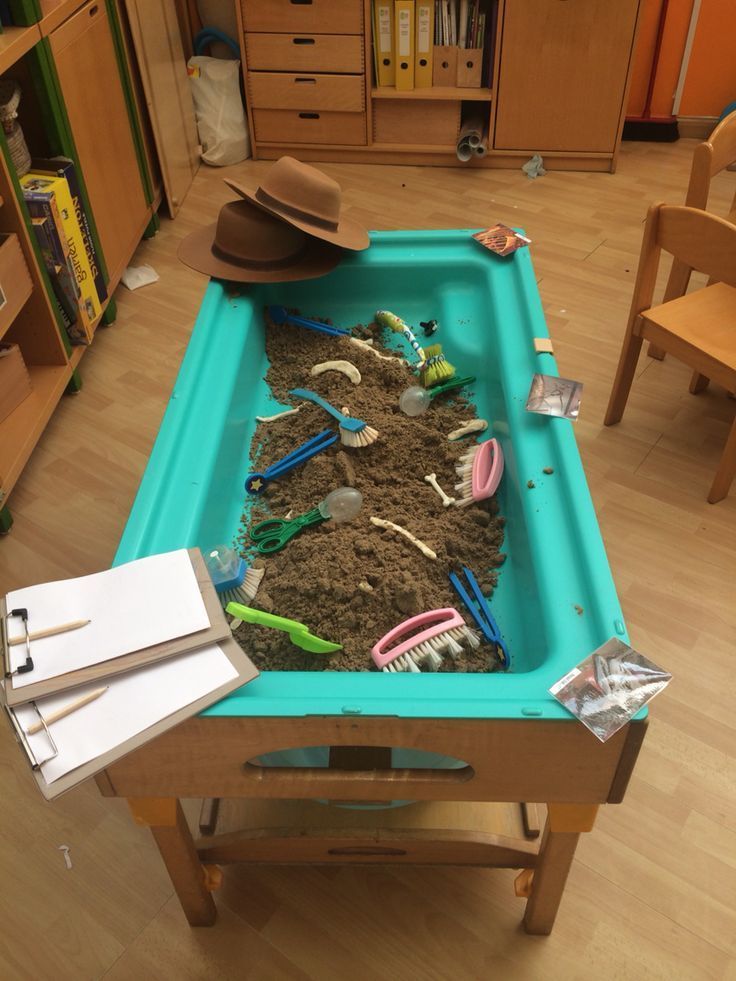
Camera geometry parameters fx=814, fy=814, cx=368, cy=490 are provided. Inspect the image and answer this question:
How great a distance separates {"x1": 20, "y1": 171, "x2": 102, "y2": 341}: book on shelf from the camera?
2074mm

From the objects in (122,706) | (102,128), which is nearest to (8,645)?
(122,706)

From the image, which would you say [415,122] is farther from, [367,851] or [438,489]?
[367,851]

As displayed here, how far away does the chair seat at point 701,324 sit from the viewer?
5.91 ft

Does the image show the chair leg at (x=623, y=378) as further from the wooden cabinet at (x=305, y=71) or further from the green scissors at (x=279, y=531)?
the wooden cabinet at (x=305, y=71)

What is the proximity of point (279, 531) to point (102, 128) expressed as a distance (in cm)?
181

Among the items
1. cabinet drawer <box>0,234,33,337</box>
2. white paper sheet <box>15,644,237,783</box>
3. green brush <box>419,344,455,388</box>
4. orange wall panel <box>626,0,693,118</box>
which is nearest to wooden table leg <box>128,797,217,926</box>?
white paper sheet <box>15,644,237,783</box>

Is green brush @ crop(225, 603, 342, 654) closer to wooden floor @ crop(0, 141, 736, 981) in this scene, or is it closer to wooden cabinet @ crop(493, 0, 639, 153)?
wooden floor @ crop(0, 141, 736, 981)

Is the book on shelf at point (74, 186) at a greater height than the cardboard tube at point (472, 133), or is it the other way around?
the book on shelf at point (74, 186)

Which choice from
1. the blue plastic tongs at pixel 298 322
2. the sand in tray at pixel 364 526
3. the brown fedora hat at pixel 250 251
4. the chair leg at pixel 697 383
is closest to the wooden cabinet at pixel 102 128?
the brown fedora hat at pixel 250 251

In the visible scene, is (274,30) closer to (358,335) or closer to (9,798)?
(358,335)

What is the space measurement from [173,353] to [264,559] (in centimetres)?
136

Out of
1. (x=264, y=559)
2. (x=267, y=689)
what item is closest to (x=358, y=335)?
(x=264, y=559)

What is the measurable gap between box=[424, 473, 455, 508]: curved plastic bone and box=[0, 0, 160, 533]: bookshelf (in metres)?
1.07

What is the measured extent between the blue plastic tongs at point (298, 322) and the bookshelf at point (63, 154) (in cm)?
66
